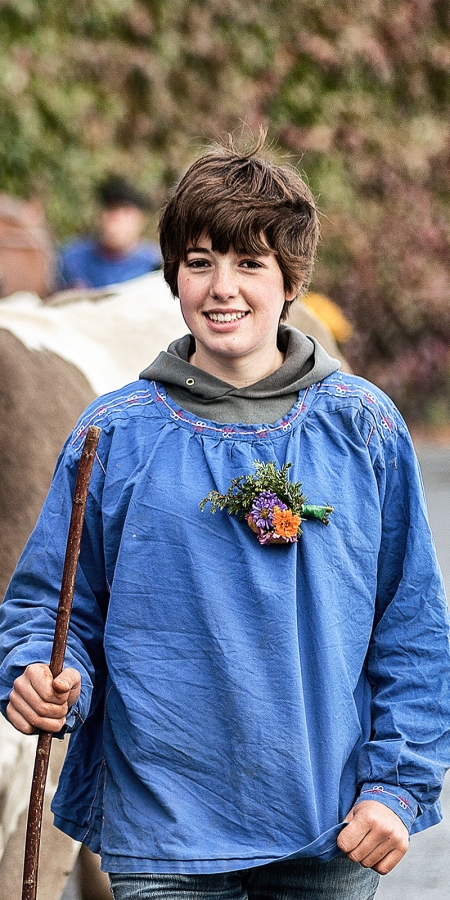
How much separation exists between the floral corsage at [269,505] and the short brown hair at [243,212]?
345mm

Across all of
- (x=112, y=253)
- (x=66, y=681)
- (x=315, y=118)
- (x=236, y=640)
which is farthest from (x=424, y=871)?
(x=315, y=118)

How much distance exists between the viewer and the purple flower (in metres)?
1.85

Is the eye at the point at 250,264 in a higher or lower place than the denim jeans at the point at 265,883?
higher

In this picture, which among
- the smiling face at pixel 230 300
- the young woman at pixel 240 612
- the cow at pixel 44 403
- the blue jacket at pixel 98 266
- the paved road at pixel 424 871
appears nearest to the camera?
the young woman at pixel 240 612

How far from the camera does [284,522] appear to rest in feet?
6.07

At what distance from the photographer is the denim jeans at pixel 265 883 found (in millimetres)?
1828

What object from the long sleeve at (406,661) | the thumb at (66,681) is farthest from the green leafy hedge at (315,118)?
the thumb at (66,681)

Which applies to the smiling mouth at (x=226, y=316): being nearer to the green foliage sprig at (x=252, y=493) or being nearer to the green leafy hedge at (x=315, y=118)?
the green foliage sprig at (x=252, y=493)

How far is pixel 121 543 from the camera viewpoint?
6.27 feet

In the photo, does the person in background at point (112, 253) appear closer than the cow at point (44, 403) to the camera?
No

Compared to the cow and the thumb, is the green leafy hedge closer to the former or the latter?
the cow

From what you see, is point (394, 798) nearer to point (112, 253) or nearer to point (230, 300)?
point (230, 300)

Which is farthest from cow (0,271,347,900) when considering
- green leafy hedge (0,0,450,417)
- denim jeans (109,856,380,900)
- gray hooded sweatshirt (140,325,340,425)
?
green leafy hedge (0,0,450,417)

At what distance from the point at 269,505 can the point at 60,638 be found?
352 mm
